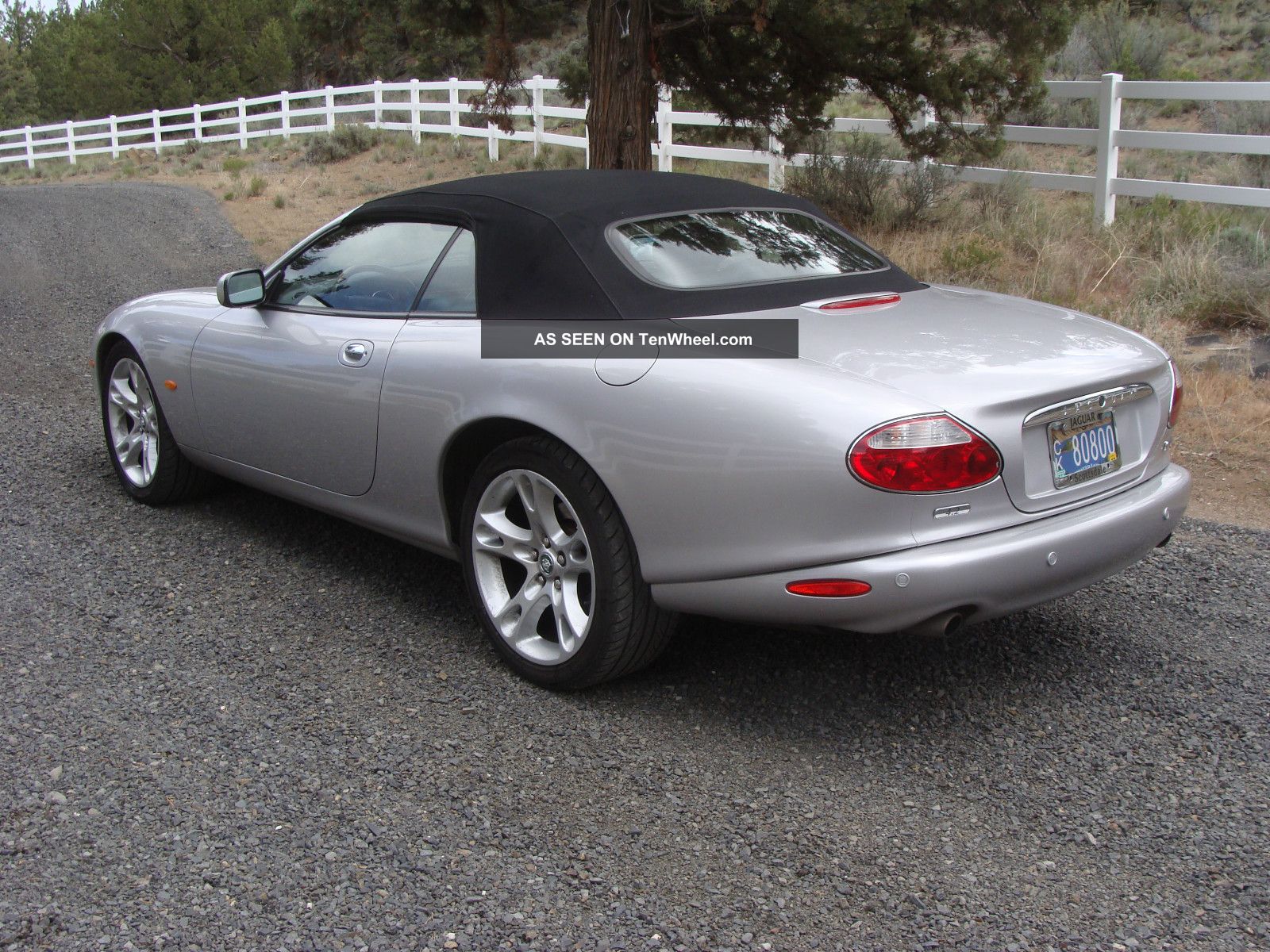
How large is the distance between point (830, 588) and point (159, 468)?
3.49 meters

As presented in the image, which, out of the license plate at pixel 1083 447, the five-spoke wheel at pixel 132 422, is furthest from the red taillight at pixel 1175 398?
the five-spoke wheel at pixel 132 422

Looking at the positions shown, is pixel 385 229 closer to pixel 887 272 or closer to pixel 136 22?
pixel 887 272

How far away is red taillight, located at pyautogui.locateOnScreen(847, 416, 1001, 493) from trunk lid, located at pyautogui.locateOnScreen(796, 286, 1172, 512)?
0.07 m

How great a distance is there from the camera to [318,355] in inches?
174

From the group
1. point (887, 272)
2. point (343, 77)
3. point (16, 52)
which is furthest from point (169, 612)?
point (16, 52)

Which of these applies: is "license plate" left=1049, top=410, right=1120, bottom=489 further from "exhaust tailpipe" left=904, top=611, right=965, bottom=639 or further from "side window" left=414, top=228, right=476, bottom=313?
"side window" left=414, top=228, right=476, bottom=313

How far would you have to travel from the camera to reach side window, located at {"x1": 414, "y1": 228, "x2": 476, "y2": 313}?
13.3 feet

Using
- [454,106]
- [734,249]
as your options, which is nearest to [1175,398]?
[734,249]

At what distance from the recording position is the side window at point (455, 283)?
406 cm

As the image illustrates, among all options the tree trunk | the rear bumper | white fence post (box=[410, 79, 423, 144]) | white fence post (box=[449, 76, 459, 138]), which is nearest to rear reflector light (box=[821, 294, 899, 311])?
the rear bumper

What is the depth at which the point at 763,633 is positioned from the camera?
4.27m

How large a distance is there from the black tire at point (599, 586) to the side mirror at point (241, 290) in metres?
1.51

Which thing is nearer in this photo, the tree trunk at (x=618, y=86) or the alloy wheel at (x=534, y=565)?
the alloy wheel at (x=534, y=565)

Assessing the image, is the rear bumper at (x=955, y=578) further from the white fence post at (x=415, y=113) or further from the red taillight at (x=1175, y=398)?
the white fence post at (x=415, y=113)
